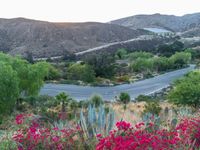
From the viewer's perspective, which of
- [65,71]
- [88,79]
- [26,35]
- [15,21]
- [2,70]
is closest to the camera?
[2,70]

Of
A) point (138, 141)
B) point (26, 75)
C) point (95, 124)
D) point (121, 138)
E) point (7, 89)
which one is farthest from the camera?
point (26, 75)

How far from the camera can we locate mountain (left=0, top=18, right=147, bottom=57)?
3990 inches

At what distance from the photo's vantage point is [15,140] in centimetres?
684

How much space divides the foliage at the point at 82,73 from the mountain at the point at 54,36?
1395 inches

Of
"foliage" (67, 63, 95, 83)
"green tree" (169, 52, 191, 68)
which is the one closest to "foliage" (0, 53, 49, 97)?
"foliage" (67, 63, 95, 83)

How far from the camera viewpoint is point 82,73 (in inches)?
2261

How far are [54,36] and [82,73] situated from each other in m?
59.4

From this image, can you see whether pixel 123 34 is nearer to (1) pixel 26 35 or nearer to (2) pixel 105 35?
(2) pixel 105 35

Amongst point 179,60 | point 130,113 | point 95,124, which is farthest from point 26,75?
point 179,60

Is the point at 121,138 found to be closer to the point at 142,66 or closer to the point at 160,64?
the point at 142,66

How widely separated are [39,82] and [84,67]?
28.0 metres

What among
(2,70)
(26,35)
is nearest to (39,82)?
(2,70)

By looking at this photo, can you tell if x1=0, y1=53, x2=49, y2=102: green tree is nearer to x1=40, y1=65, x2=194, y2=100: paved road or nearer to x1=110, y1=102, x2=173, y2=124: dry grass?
x1=110, y1=102, x2=173, y2=124: dry grass

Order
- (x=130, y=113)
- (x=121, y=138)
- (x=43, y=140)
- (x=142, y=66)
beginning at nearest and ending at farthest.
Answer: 1. (x=121, y=138)
2. (x=43, y=140)
3. (x=130, y=113)
4. (x=142, y=66)
